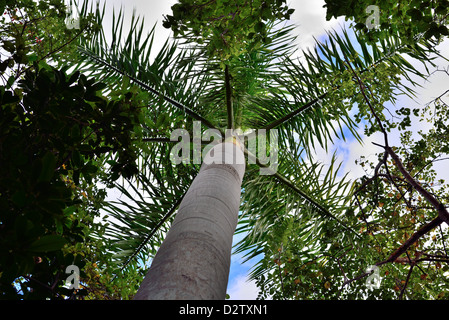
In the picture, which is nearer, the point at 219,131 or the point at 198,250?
the point at 198,250

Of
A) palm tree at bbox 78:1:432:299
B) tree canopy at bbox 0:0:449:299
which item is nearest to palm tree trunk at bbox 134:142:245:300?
tree canopy at bbox 0:0:449:299

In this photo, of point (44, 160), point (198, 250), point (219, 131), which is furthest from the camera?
point (219, 131)

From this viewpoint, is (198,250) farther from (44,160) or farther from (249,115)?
(249,115)

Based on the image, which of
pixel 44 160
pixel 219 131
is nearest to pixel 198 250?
pixel 44 160

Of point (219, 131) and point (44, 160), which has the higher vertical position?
point (219, 131)

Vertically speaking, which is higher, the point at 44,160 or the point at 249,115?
the point at 249,115

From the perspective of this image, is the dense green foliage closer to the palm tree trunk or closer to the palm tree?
the palm tree trunk

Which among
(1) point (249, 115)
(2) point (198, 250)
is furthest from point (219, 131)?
(2) point (198, 250)

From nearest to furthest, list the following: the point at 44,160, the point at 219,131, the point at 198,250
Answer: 1. the point at 44,160
2. the point at 198,250
3. the point at 219,131

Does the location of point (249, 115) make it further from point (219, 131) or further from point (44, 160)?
point (44, 160)

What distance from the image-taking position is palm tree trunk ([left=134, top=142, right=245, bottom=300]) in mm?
1295

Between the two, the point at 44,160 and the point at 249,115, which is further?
the point at 249,115

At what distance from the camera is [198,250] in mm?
1464
